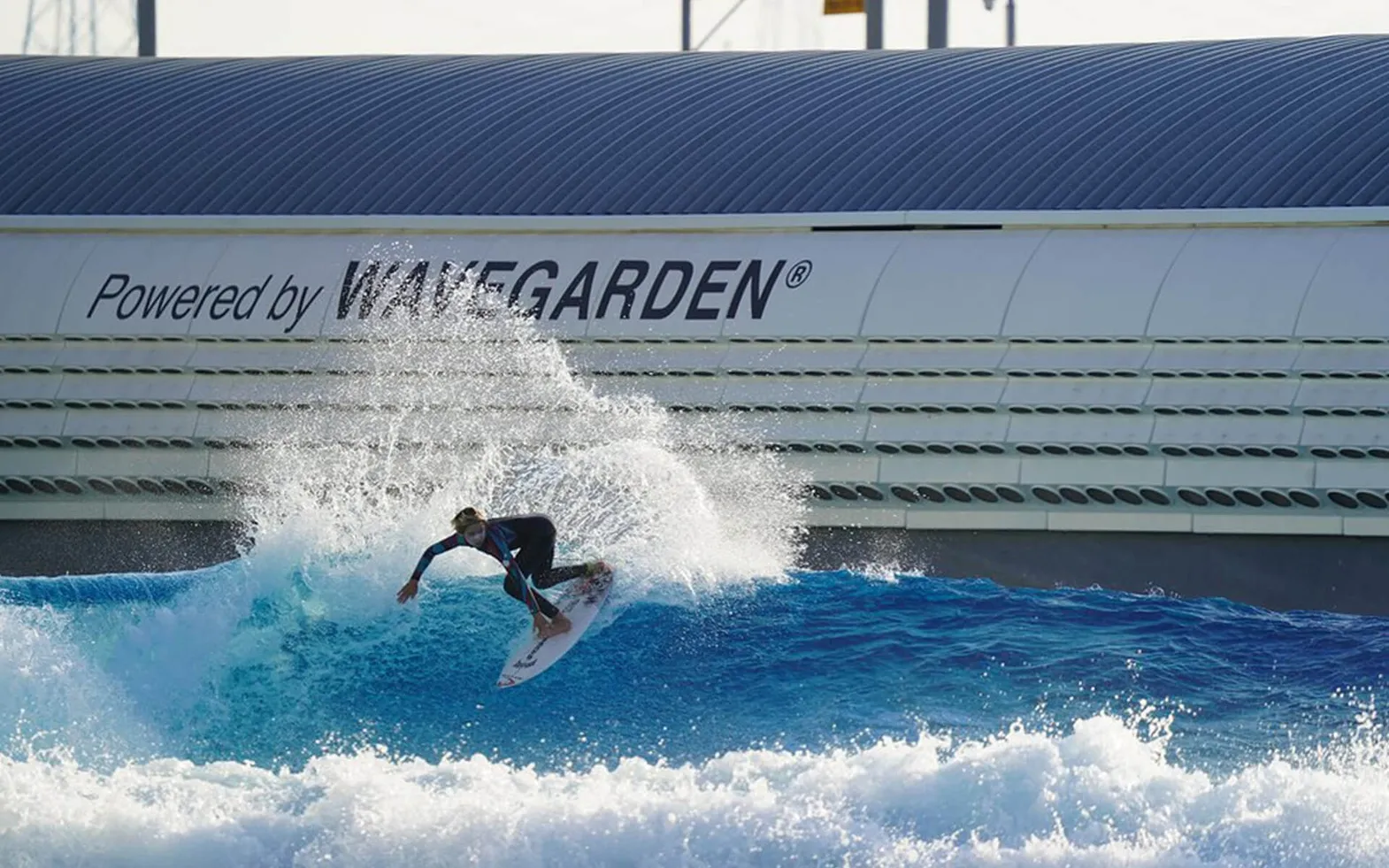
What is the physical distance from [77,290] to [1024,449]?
10.2m

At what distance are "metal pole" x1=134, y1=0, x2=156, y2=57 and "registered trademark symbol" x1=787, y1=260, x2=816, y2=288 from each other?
20067 millimetres

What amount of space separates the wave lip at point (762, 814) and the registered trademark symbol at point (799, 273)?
425 inches

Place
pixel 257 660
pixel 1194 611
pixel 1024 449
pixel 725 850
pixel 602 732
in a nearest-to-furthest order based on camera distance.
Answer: pixel 725 850 → pixel 602 732 → pixel 257 660 → pixel 1194 611 → pixel 1024 449

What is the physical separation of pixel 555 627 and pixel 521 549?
0.82 metres

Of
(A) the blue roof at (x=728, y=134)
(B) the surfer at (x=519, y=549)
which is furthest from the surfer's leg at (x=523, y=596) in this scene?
(A) the blue roof at (x=728, y=134)

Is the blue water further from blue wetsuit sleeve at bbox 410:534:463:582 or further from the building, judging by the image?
the building

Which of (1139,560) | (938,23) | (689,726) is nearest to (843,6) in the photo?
(938,23)

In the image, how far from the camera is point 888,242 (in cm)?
2394

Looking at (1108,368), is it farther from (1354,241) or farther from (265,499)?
(265,499)

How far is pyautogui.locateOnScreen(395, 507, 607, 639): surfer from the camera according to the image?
16078mm

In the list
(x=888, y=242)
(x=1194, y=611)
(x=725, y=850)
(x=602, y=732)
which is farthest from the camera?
(x=888, y=242)

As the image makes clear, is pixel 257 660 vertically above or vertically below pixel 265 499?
below

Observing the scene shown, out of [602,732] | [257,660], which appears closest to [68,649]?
[257,660]

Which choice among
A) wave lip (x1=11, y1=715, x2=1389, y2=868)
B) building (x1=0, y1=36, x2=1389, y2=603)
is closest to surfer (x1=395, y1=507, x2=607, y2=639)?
wave lip (x1=11, y1=715, x2=1389, y2=868)
